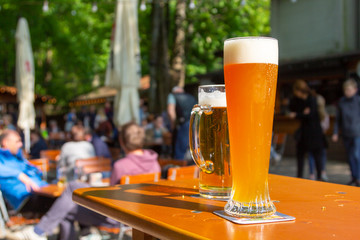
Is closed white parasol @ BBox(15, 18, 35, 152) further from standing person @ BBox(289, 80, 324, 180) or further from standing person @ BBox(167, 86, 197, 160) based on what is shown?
standing person @ BBox(289, 80, 324, 180)

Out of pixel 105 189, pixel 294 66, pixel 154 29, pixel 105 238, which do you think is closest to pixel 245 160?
pixel 105 189

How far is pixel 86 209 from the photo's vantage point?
302 cm

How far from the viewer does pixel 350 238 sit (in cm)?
68

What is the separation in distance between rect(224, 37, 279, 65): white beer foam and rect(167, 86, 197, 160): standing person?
474 cm

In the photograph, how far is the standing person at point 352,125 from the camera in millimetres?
6316

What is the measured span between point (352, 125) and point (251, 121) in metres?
6.09

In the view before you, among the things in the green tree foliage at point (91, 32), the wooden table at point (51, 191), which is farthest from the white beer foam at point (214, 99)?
the green tree foliage at point (91, 32)

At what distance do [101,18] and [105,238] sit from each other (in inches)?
696

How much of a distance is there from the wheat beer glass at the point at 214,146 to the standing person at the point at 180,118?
14.8 ft

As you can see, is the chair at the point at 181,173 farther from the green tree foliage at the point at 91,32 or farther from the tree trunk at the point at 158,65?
the green tree foliage at the point at 91,32

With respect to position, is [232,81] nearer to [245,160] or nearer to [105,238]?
[245,160]

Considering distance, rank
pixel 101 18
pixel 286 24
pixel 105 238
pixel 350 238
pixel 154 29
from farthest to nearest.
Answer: pixel 101 18, pixel 286 24, pixel 154 29, pixel 105 238, pixel 350 238

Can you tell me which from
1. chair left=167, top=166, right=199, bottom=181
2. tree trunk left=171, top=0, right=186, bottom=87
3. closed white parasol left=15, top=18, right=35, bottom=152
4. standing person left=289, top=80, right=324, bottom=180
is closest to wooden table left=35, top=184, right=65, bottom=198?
chair left=167, top=166, right=199, bottom=181

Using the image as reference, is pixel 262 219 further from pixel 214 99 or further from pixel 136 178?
pixel 136 178
